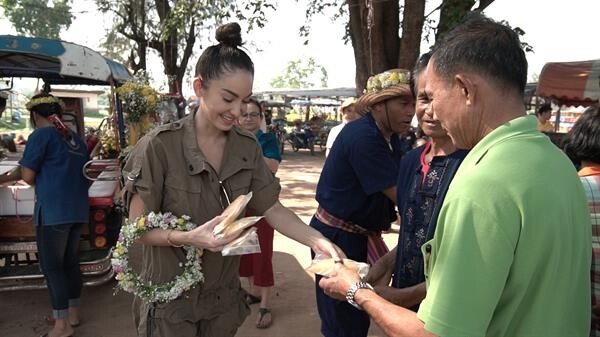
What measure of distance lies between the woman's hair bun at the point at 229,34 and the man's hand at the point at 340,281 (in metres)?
1.05

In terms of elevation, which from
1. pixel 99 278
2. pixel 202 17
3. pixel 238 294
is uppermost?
pixel 202 17

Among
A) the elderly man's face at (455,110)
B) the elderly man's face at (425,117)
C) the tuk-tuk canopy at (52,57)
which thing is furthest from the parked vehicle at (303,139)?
the elderly man's face at (455,110)

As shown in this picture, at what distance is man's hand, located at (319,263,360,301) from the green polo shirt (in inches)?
18.9

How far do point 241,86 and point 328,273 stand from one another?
33.2 inches

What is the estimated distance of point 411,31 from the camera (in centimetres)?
669

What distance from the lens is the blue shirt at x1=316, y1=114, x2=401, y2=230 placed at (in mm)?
2445

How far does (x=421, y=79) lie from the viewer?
213 centimetres

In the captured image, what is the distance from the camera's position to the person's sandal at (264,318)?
13.5 ft

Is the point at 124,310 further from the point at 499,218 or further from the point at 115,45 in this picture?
the point at 115,45

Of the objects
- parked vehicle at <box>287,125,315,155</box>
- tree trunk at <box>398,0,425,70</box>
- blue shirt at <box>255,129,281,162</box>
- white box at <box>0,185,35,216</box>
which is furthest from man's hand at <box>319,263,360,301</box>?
parked vehicle at <box>287,125,315,155</box>

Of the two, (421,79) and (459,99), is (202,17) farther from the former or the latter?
(459,99)

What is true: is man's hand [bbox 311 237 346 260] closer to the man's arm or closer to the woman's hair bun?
the man's arm

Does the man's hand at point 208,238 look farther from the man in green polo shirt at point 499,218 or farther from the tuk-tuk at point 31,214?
the tuk-tuk at point 31,214

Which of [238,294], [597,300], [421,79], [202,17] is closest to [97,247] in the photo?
[238,294]
